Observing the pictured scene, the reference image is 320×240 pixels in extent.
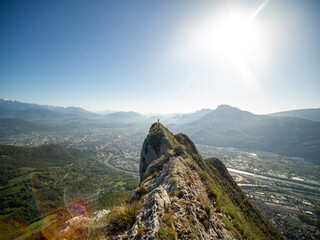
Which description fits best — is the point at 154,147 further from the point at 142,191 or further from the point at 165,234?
the point at 165,234

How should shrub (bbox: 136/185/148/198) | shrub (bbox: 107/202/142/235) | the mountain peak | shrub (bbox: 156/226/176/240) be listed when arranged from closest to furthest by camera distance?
shrub (bbox: 156/226/176/240)
shrub (bbox: 107/202/142/235)
shrub (bbox: 136/185/148/198)
the mountain peak

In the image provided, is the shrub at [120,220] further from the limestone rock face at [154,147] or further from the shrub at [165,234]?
the limestone rock face at [154,147]

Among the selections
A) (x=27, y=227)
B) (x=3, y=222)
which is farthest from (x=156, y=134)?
(x=3, y=222)

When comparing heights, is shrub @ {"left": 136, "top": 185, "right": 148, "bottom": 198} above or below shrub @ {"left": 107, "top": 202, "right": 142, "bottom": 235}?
below

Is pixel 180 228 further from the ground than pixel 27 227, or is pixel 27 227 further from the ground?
pixel 180 228

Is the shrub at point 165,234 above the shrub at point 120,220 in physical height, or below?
above

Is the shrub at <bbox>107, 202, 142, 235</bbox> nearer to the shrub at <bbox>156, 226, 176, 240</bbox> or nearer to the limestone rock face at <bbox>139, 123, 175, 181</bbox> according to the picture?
the shrub at <bbox>156, 226, 176, 240</bbox>

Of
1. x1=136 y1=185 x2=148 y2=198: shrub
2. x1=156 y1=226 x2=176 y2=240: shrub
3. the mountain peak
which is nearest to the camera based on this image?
x1=156 y1=226 x2=176 y2=240: shrub

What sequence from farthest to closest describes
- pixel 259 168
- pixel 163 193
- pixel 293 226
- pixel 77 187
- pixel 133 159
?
pixel 133 159, pixel 259 168, pixel 77 187, pixel 293 226, pixel 163 193

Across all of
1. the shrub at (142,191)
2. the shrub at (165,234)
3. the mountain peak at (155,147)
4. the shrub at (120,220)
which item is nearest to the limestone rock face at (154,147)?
the mountain peak at (155,147)

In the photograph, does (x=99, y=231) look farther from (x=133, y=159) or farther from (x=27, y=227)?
(x=133, y=159)

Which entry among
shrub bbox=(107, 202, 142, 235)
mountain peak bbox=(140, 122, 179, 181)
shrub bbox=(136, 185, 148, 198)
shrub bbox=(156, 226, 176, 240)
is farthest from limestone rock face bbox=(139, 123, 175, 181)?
shrub bbox=(156, 226, 176, 240)
